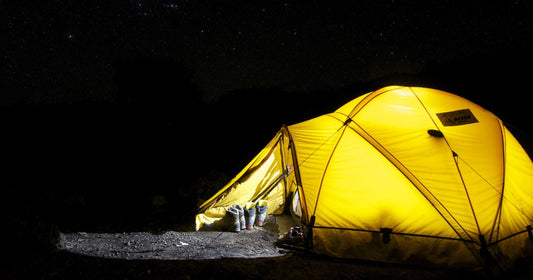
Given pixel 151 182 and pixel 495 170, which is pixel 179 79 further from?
pixel 495 170

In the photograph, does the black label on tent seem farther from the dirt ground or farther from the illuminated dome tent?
the dirt ground

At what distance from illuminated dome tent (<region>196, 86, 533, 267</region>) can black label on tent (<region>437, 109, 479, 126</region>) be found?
0.06 ft

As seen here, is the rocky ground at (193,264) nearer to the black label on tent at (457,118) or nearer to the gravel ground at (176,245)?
the gravel ground at (176,245)

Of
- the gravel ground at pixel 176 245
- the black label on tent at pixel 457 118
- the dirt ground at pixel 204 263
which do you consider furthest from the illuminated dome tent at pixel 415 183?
the gravel ground at pixel 176 245

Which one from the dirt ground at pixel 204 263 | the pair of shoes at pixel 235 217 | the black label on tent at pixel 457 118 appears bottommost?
A: the dirt ground at pixel 204 263

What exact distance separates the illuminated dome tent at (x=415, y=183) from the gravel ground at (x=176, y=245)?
4.35 feet

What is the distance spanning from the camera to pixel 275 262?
4.95 metres

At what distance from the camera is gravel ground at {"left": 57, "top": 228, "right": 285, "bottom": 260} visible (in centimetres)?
509

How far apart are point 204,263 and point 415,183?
3.76 meters

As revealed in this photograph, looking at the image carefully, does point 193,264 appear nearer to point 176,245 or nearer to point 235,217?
point 176,245

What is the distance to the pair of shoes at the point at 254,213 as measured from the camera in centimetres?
729

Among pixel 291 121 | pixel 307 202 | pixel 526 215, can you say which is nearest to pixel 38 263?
pixel 307 202

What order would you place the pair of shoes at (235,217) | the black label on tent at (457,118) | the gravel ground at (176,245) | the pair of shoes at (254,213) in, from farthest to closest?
the pair of shoes at (254,213)
the pair of shoes at (235,217)
the black label on tent at (457,118)
the gravel ground at (176,245)

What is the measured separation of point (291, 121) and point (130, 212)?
2005 centimetres
